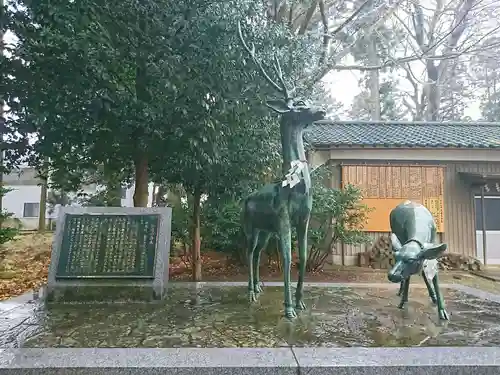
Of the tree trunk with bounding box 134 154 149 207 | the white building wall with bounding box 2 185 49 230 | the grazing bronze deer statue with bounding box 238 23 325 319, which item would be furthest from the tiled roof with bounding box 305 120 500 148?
the white building wall with bounding box 2 185 49 230

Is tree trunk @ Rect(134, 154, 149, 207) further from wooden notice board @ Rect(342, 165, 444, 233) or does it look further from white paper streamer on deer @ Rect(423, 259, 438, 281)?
wooden notice board @ Rect(342, 165, 444, 233)

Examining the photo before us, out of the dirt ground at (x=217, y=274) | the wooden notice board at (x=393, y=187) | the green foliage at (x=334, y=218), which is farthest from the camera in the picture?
the wooden notice board at (x=393, y=187)

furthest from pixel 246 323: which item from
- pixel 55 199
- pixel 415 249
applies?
pixel 55 199

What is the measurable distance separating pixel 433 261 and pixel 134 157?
533 centimetres

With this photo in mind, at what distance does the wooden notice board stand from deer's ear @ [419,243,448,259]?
8558 mm

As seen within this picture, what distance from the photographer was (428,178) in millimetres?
12758

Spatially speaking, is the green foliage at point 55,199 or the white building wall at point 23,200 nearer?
the green foliage at point 55,199

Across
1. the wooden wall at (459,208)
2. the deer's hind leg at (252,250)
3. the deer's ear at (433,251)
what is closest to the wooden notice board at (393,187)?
the wooden wall at (459,208)

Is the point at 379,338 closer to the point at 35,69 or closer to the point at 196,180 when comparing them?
the point at 196,180

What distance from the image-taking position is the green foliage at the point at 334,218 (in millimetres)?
10461

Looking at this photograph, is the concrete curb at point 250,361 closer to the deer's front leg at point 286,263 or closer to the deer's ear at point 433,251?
the deer's ear at point 433,251

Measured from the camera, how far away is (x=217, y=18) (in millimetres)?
6199

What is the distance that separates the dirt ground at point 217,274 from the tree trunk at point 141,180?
2726mm

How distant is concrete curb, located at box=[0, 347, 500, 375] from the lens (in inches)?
113
